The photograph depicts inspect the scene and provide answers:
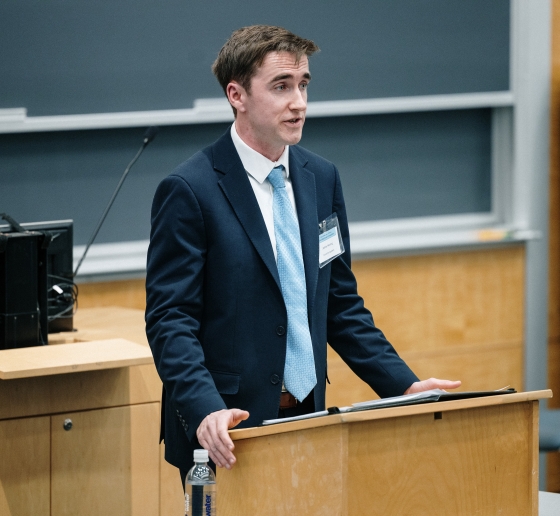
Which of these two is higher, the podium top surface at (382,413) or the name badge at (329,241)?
the name badge at (329,241)

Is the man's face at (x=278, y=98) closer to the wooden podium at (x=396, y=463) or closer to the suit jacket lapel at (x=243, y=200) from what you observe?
the suit jacket lapel at (x=243, y=200)

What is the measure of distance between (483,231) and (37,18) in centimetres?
241

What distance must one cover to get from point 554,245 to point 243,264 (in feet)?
11.3

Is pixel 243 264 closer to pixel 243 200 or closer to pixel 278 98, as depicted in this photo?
pixel 243 200

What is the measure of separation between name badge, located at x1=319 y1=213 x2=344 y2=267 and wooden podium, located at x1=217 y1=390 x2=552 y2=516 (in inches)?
21.8

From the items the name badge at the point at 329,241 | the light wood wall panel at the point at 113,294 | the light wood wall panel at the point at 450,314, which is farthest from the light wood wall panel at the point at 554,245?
the name badge at the point at 329,241

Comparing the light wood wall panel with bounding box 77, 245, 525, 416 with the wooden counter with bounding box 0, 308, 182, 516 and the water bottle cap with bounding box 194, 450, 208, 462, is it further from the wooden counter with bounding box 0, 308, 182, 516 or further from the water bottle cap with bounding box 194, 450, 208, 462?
the water bottle cap with bounding box 194, 450, 208, 462

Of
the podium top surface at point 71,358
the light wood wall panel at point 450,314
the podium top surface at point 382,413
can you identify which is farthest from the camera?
the light wood wall panel at point 450,314

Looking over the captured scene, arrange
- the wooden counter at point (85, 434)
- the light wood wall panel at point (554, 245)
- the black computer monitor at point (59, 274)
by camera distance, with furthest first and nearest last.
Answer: the light wood wall panel at point (554, 245) → the black computer monitor at point (59, 274) → the wooden counter at point (85, 434)

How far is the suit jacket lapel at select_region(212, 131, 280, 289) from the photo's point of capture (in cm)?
215

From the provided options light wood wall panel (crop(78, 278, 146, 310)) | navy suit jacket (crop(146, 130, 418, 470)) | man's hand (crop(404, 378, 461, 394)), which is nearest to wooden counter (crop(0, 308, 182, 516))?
light wood wall panel (crop(78, 278, 146, 310))

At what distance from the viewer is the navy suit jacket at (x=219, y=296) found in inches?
81.5

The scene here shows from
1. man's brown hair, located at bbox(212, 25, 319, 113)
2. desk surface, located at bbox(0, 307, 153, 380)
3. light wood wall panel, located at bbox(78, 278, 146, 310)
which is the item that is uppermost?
man's brown hair, located at bbox(212, 25, 319, 113)

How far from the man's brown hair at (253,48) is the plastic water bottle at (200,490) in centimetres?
83
